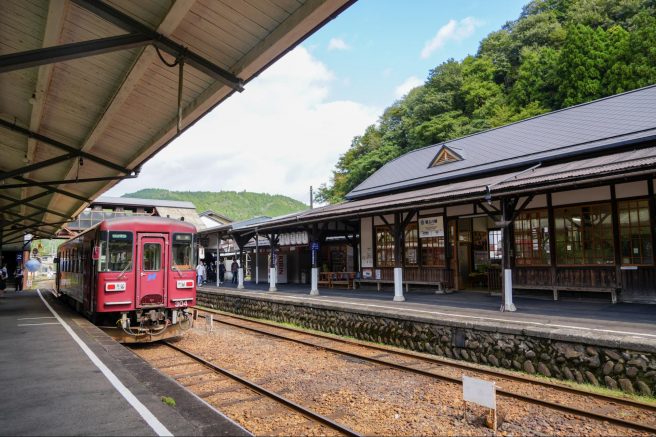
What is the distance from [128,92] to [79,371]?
367cm

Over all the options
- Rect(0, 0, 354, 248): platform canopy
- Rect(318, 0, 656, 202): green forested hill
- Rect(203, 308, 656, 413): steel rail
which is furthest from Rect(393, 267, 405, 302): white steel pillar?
Rect(318, 0, 656, 202): green forested hill

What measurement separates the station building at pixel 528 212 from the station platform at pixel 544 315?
0.59 metres

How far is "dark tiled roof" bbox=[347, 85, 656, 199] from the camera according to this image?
11781mm

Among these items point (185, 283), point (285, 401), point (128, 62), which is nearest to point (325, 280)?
point (185, 283)

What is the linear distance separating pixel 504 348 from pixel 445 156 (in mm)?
10287

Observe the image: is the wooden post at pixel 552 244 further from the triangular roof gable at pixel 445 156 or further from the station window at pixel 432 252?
the triangular roof gable at pixel 445 156

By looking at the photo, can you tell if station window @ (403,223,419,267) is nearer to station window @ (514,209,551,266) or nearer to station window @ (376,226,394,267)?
station window @ (376,226,394,267)

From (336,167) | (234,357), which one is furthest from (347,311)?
(336,167)

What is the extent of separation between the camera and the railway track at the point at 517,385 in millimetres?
5100

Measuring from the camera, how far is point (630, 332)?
6.60 m

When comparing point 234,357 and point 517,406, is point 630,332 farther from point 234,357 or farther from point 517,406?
point 234,357

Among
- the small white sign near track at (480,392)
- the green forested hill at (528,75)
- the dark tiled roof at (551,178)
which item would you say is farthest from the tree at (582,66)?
the small white sign near track at (480,392)

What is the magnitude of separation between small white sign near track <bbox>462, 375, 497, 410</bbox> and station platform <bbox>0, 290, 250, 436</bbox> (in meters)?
2.66

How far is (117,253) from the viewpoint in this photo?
858cm
